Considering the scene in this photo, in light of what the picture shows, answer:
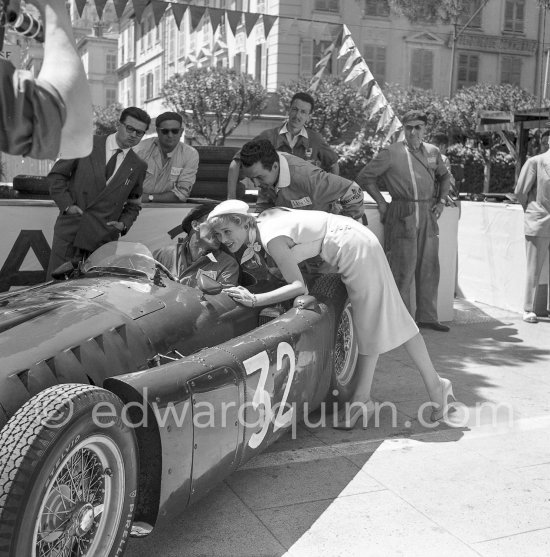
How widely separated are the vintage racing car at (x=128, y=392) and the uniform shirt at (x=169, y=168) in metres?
2.70

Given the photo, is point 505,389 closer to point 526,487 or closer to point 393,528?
point 526,487

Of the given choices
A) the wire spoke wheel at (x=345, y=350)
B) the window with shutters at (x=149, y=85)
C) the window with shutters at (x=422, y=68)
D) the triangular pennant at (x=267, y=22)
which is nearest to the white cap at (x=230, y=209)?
the wire spoke wheel at (x=345, y=350)

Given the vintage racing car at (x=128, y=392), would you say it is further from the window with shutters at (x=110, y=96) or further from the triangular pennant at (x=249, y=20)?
the window with shutters at (x=110, y=96)

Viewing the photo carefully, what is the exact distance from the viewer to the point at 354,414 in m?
4.82

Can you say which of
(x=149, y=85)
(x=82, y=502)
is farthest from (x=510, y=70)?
(x=82, y=502)

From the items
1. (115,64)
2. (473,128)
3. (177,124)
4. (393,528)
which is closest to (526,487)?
(393,528)

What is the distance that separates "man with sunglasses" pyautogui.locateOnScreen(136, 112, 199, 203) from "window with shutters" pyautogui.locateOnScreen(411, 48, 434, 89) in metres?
38.0

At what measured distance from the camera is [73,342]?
3.20 meters

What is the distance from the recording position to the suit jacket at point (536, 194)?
8150 mm

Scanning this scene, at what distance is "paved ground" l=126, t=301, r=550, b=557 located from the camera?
330 cm

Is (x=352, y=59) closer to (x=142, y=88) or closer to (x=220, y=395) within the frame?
(x=220, y=395)

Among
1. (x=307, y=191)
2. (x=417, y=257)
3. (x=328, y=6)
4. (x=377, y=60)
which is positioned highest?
(x=328, y=6)

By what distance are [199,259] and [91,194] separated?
5.84 ft

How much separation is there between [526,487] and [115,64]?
8720 cm
